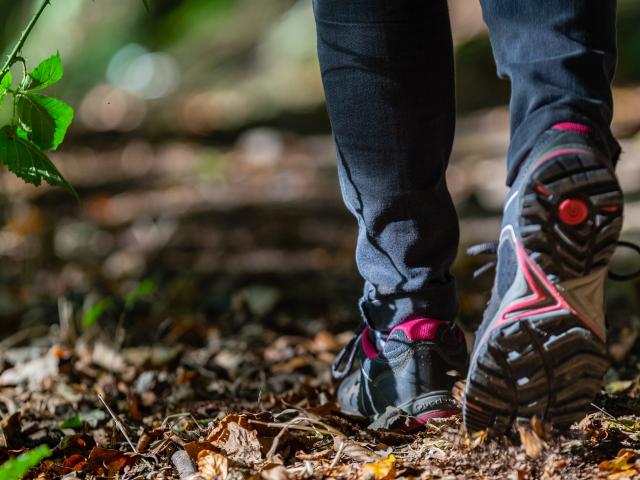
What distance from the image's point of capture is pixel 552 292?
109 cm

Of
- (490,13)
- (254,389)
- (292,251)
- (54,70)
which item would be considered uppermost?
(54,70)

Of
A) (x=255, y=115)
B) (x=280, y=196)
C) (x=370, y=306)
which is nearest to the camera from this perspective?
(x=370, y=306)

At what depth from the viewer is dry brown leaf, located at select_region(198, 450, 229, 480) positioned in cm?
117

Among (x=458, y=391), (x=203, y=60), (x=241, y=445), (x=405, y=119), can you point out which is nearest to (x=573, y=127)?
(x=405, y=119)

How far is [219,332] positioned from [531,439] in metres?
1.54

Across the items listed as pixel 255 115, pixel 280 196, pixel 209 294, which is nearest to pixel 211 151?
pixel 255 115

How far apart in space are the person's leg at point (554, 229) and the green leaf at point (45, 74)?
2.46 ft

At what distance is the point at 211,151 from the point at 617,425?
5488 millimetres

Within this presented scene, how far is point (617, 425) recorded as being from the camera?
1.35 metres

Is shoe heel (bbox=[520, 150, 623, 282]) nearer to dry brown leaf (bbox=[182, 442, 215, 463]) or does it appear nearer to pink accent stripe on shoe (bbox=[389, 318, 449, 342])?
pink accent stripe on shoe (bbox=[389, 318, 449, 342])

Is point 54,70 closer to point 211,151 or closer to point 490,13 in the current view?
point 490,13

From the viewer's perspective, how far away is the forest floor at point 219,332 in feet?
4.11

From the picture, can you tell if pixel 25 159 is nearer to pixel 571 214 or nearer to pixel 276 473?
pixel 276 473

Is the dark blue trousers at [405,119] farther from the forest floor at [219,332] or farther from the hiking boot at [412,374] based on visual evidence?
the forest floor at [219,332]
